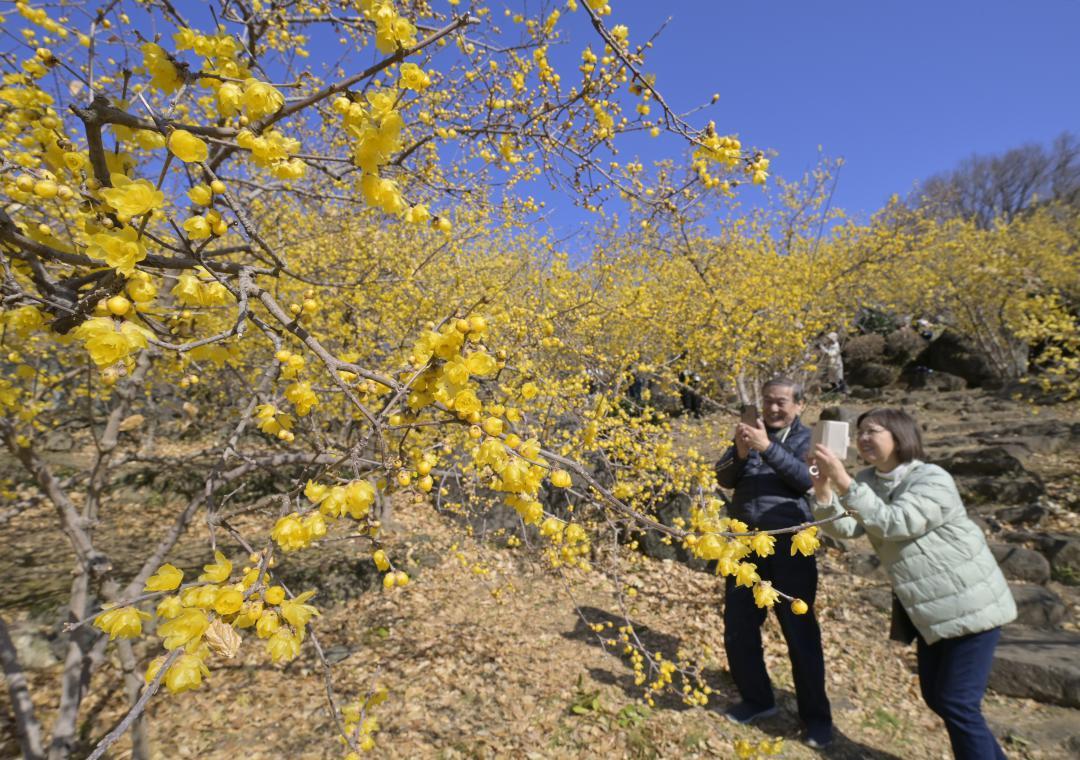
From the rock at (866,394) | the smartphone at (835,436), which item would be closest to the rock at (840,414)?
the rock at (866,394)

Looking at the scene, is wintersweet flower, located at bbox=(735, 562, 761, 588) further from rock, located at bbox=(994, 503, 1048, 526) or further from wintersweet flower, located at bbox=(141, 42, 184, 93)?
rock, located at bbox=(994, 503, 1048, 526)

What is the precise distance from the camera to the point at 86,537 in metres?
2.59

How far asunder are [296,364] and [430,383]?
36 centimetres

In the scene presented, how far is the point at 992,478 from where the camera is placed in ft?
22.7

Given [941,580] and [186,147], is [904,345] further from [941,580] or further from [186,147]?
[186,147]

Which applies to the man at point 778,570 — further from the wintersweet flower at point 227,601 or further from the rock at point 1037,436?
the rock at point 1037,436

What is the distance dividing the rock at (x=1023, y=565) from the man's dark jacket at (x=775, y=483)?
12.4ft

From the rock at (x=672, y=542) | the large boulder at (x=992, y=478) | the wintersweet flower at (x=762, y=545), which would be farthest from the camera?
the large boulder at (x=992, y=478)

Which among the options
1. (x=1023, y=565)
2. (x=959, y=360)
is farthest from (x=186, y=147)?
(x=959, y=360)

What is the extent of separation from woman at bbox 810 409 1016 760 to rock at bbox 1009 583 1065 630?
269cm

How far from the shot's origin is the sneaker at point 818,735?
3084 millimetres

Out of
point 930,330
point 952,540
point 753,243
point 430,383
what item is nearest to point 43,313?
point 430,383

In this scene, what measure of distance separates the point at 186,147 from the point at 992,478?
9.38 metres

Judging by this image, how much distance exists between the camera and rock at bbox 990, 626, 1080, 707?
134 inches
